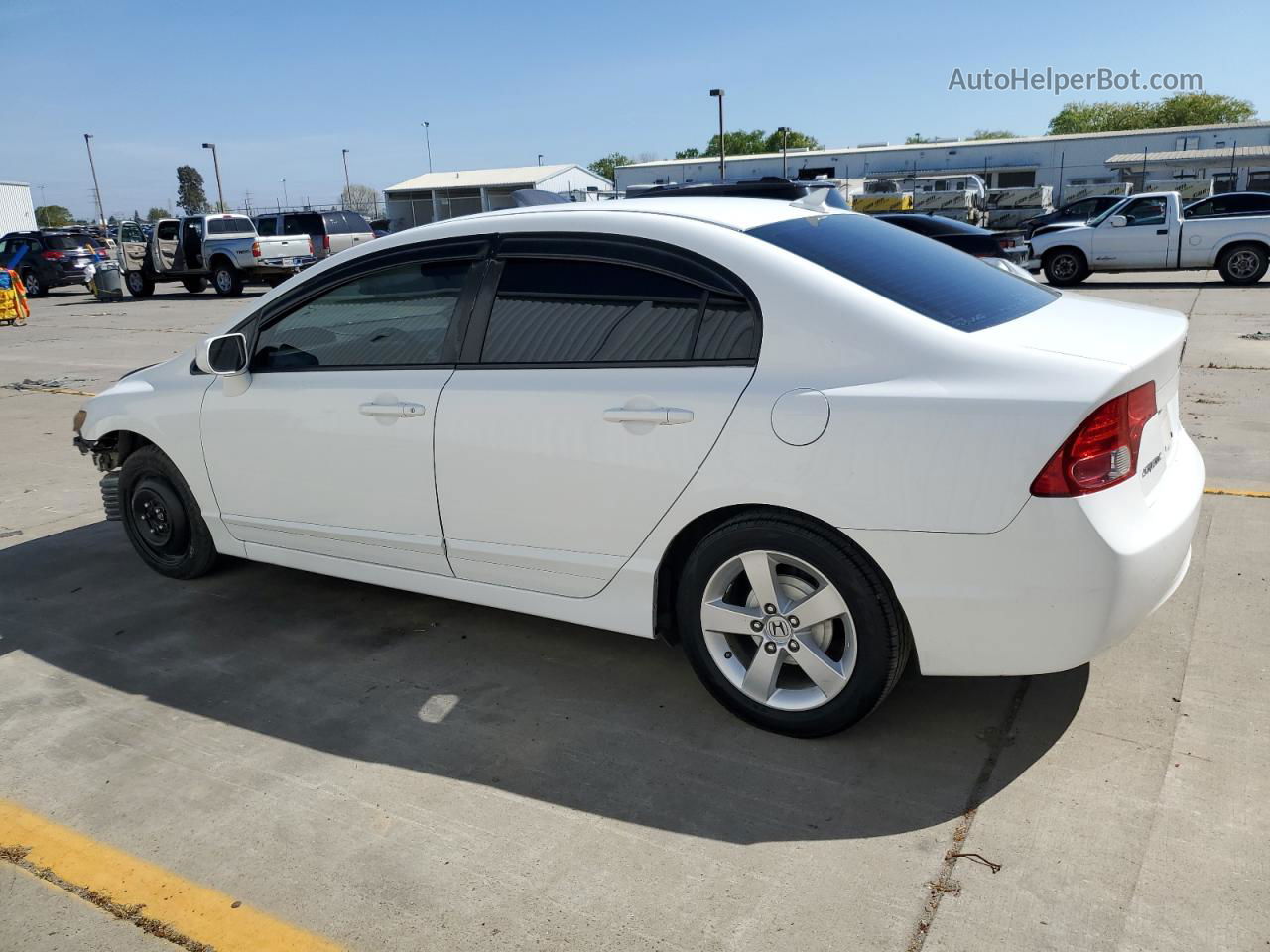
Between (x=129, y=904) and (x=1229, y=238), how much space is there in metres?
19.3

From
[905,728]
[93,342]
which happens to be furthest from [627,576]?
[93,342]

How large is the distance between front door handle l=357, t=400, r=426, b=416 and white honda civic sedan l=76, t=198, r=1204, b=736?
0.06 feet

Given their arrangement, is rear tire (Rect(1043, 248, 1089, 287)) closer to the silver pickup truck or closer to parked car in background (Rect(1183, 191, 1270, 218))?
parked car in background (Rect(1183, 191, 1270, 218))

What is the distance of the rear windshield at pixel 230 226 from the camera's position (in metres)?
23.9

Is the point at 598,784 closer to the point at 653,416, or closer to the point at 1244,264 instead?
the point at 653,416

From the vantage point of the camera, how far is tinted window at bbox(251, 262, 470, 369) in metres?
3.73

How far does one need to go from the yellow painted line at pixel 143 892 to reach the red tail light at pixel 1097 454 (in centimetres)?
215

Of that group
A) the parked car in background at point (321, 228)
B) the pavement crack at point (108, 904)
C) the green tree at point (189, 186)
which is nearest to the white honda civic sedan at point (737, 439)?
the pavement crack at point (108, 904)

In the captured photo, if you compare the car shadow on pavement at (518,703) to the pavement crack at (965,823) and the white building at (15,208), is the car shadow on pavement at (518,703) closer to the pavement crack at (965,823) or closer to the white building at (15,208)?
the pavement crack at (965,823)

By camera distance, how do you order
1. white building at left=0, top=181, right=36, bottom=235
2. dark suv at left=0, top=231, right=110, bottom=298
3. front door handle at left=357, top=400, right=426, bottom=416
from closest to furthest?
front door handle at left=357, top=400, right=426, bottom=416
dark suv at left=0, top=231, right=110, bottom=298
white building at left=0, top=181, right=36, bottom=235

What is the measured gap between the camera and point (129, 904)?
258 centimetres

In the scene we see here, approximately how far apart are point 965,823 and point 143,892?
2.20 metres

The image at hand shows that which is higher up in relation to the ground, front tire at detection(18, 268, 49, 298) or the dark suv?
the dark suv

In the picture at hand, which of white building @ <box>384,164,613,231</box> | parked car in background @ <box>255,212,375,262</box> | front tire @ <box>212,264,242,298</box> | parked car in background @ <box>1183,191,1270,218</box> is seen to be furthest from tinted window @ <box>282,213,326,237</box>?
white building @ <box>384,164,613,231</box>
